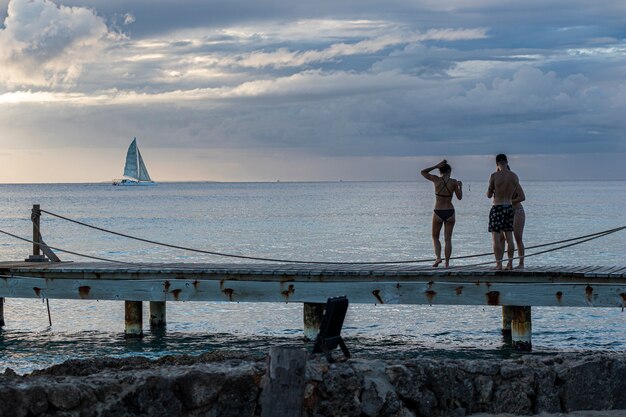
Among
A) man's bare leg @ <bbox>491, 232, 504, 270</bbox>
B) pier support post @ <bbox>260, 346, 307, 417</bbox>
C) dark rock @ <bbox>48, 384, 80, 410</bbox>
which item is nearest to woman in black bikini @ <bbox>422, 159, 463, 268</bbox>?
man's bare leg @ <bbox>491, 232, 504, 270</bbox>

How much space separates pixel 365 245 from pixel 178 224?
3308cm

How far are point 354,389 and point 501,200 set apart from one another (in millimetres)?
8230

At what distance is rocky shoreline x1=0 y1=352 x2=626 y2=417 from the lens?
7.06 meters

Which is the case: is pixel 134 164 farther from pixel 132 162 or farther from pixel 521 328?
pixel 521 328

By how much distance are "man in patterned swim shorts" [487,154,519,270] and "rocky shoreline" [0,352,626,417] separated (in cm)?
674

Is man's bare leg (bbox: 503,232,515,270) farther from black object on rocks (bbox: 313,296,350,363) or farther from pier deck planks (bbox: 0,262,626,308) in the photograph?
black object on rocks (bbox: 313,296,350,363)

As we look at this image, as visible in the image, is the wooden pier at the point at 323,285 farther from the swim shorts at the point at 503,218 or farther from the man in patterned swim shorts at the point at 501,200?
the swim shorts at the point at 503,218

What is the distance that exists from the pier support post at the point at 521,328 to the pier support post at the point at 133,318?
7153 mm

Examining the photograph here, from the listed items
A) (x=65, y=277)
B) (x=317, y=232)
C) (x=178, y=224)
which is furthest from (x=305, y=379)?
(x=178, y=224)

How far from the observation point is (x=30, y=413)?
273 inches

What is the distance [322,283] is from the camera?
16.0 m

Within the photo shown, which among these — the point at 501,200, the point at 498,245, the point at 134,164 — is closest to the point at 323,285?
the point at 498,245

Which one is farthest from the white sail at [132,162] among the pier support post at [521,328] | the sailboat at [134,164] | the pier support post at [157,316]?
the pier support post at [521,328]

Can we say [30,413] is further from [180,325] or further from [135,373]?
[180,325]
